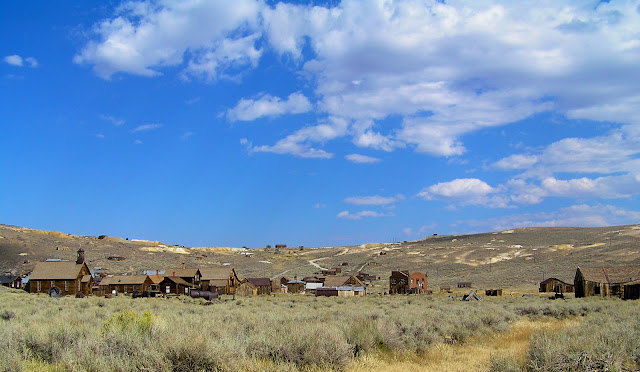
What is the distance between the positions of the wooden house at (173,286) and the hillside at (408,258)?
922 inches

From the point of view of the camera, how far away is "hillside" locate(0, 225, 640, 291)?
72812 millimetres

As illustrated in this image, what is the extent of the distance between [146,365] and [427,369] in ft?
18.9

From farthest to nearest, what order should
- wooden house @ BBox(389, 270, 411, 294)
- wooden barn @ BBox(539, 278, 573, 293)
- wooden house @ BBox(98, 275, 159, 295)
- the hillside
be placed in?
1. the hillside
2. wooden house @ BBox(389, 270, 411, 294)
3. wooden barn @ BBox(539, 278, 573, 293)
4. wooden house @ BBox(98, 275, 159, 295)

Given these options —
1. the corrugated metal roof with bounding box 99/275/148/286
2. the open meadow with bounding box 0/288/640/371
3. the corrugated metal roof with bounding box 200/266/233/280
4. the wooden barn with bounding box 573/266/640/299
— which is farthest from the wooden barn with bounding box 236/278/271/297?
the open meadow with bounding box 0/288/640/371

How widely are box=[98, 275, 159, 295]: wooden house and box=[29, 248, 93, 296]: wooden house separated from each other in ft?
11.3

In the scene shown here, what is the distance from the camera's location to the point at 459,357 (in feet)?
39.4

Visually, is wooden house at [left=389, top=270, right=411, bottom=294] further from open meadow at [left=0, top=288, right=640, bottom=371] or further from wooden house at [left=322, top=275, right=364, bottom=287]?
open meadow at [left=0, top=288, right=640, bottom=371]

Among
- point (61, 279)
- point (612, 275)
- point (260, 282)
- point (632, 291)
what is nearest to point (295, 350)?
point (632, 291)

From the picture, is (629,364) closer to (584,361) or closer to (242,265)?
(584,361)

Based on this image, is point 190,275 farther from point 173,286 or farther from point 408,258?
point 408,258

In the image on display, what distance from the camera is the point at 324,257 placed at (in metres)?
124

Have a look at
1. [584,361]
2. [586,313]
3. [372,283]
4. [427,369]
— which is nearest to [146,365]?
[427,369]

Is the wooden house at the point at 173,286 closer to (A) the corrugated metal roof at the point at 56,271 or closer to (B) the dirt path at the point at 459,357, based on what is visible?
(A) the corrugated metal roof at the point at 56,271

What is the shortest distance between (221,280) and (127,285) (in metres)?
10.4
